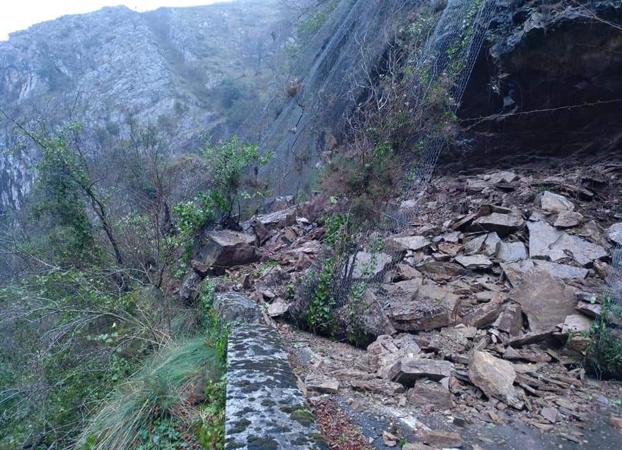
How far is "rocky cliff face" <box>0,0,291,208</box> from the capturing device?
3139 centimetres

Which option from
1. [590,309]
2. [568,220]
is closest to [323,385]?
[590,309]

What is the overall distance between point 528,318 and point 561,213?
2290 millimetres

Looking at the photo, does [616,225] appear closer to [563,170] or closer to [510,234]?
[510,234]

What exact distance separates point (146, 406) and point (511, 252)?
459 cm

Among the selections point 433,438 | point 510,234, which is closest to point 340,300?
point 433,438

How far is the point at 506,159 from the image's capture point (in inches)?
307

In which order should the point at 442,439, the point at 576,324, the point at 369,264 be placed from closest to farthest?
the point at 442,439 < the point at 576,324 < the point at 369,264

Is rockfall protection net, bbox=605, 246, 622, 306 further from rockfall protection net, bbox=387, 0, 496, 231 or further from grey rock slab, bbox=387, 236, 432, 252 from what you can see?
rockfall protection net, bbox=387, 0, 496, 231

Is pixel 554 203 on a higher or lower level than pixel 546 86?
lower

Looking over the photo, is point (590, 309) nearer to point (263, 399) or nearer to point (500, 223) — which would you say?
point (500, 223)

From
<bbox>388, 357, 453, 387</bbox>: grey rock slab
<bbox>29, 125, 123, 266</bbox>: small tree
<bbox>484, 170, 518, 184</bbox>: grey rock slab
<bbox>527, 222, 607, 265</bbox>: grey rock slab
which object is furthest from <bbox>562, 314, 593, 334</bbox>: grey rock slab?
<bbox>29, 125, 123, 266</bbox>: small tree

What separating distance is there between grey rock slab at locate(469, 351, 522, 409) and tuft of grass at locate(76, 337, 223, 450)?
200 cm

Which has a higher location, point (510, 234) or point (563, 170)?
point (563, 170)

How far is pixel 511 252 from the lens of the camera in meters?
5.42
